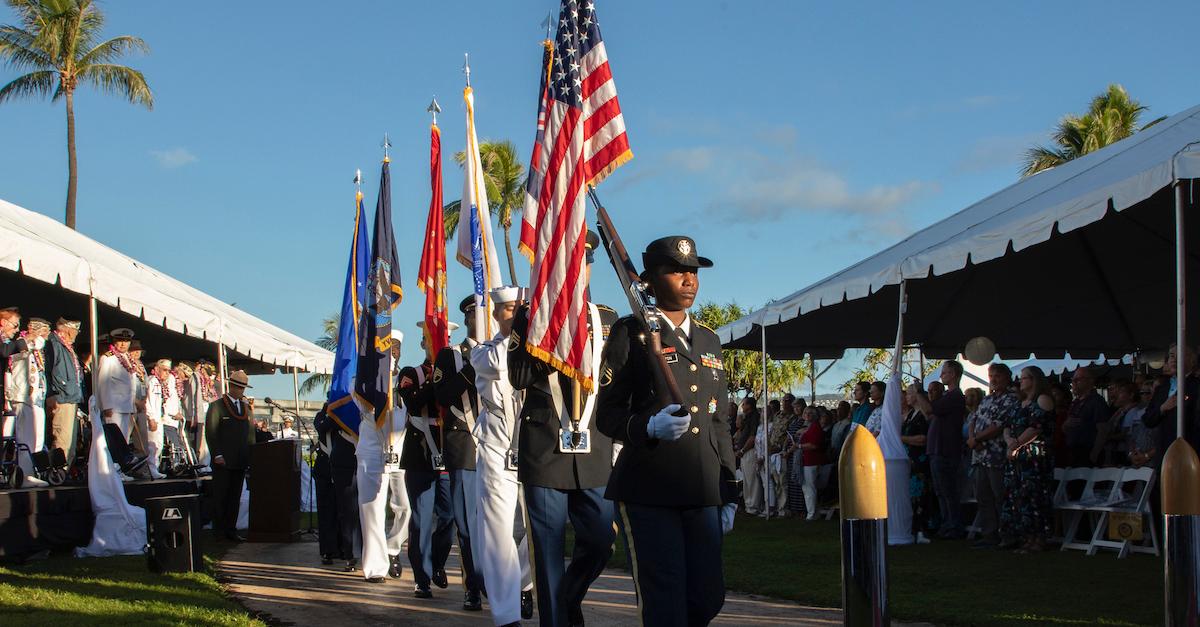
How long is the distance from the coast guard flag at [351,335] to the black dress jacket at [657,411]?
259 inches

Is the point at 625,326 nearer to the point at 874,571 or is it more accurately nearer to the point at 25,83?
the point at 874,571

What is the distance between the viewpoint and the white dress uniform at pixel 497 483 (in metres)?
7.12

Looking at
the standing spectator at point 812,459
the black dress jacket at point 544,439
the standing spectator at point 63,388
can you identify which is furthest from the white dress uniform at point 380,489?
the standing spectator at point 812,459

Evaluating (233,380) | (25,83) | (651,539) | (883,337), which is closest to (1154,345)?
(883,337)

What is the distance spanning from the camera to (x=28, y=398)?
13.3 m

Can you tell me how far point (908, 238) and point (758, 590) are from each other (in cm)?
739

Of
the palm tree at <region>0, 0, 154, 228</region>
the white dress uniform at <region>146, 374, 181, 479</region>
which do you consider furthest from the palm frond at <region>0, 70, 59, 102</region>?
the white dress uniform at <region>146, 374, 181, 479</region>

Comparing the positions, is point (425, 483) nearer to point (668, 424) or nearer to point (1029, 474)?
point (668, 424)

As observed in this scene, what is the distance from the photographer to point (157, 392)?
18047mm

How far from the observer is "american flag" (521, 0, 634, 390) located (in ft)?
22.0

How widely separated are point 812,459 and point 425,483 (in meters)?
10.3

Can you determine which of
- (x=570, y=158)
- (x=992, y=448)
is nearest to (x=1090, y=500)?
(x=992, y=448)

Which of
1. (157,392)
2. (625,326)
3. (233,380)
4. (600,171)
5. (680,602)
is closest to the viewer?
(680,602)

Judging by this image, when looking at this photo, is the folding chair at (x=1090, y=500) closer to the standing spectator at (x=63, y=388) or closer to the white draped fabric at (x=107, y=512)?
the white draped fabric at (x=107, y=512)
